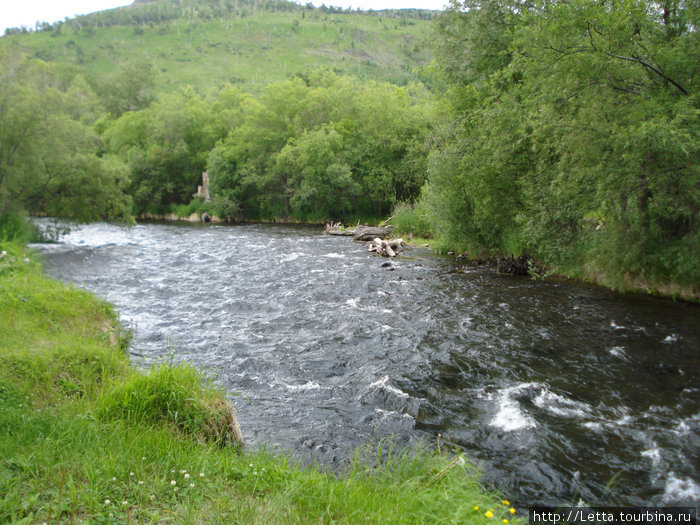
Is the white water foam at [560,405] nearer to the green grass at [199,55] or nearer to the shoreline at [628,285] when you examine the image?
the shoreline at [628,285]

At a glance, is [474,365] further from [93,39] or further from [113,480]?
[93,39]

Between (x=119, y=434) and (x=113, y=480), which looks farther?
(x=119, y=434)

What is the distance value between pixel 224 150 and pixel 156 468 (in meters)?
53.9

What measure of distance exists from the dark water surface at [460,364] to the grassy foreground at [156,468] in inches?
49.6

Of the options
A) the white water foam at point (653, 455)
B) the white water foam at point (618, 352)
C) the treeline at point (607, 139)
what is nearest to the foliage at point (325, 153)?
the treeline at point (607, 139)

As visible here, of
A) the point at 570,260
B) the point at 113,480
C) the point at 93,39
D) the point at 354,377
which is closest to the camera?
the point at 113,480

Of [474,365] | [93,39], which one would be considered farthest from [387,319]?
[93,39]

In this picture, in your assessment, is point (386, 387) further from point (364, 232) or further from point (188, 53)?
point (188, 53)

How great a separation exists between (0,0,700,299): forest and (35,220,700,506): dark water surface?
7.91 feet

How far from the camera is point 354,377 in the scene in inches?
365

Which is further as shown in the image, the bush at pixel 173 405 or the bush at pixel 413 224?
the bush at pixel 413 224

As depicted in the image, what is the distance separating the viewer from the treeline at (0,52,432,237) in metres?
23.5

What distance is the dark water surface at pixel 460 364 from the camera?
255 inches

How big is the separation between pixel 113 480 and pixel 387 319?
9.86 m
